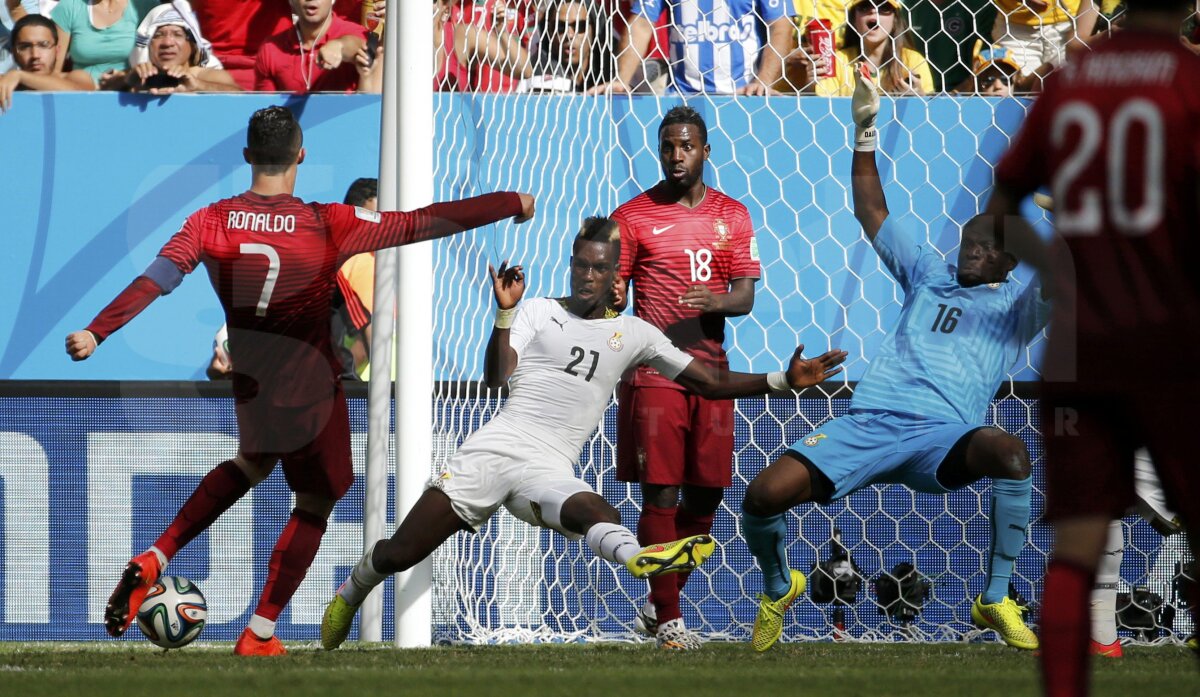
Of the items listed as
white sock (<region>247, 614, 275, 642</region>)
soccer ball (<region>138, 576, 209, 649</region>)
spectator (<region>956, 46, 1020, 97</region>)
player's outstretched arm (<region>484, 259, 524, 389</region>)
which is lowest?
white sock (<region>247, 614, 275, 642</region>)

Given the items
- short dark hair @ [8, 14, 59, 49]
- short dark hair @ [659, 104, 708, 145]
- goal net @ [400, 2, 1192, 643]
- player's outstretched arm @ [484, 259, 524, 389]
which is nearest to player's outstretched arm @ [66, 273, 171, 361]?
Answer: player's outstretched arm @ [484, 259, 524, 389]

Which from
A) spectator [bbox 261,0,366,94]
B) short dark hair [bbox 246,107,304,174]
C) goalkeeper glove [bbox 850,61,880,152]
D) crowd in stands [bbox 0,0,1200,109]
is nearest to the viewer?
short dark hair [bbox 246,107,304,174]

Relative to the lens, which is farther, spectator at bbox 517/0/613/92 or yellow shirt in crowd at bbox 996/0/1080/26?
yellow shirt in crowd at bbox 996/0/1080/26

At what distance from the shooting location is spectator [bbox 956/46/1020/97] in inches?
287

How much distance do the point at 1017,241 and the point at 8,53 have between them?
6.68 m

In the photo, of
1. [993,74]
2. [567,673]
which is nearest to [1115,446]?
[567,673]

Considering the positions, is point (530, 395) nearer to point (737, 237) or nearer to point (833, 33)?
point (737, 237)

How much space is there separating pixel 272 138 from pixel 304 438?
1.05m

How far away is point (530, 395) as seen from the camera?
530 cm

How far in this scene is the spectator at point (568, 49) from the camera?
6.99 metres

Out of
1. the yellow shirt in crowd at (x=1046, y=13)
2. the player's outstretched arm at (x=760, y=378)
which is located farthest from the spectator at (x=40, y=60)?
the yellow shirt in crowd at (x=1046, y=13)

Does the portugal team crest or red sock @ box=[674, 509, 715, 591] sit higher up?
the portugal team crest

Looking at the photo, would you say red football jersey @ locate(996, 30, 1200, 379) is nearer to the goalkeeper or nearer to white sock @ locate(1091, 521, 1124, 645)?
the goalkeeper

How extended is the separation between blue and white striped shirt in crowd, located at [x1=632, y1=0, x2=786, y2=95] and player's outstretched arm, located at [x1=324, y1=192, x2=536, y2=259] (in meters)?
2.46
